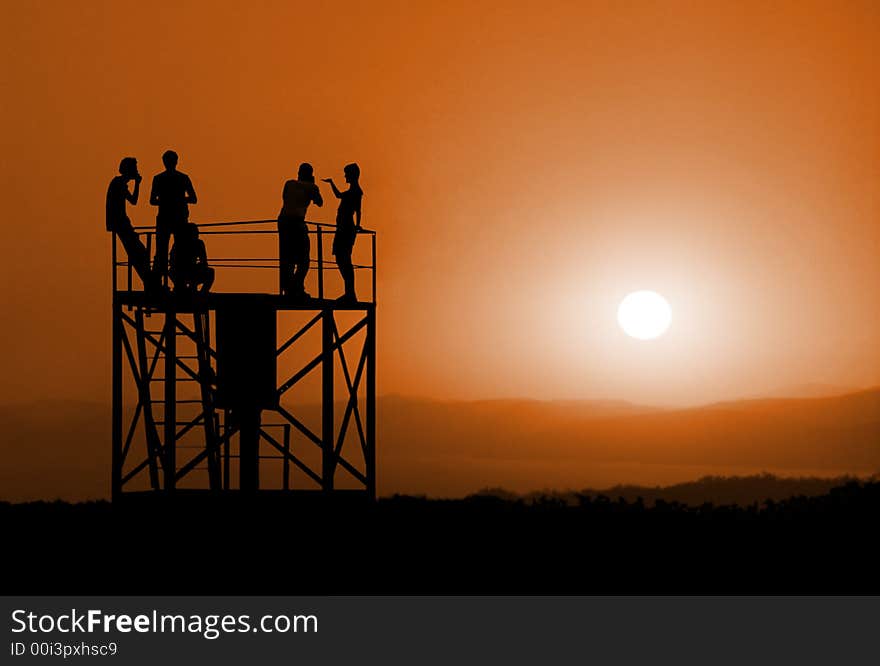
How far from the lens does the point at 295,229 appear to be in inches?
1241

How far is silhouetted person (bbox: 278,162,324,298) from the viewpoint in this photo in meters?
31.3

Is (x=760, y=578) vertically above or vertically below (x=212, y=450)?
below

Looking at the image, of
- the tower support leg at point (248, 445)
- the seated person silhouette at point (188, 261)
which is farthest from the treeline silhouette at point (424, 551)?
the seated person silhouette at point (188, 261)

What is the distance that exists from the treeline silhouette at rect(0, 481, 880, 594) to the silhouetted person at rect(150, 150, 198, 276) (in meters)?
5.13

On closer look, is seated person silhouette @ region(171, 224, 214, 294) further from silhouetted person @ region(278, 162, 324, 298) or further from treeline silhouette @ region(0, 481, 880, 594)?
treeline silhouette @ region(0, 481, 880, 594)

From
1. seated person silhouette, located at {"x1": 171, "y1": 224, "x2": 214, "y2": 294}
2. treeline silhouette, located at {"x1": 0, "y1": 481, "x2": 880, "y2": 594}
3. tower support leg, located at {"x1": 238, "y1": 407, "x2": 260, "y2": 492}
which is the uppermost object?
A: seated person silhouette, located at {"x1": 171, "y1": 224, "x2": 214, "y2": 294}

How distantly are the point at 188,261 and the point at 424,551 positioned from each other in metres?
6.53

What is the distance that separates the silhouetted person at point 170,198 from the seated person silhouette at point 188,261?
24 cm

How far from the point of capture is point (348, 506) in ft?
114

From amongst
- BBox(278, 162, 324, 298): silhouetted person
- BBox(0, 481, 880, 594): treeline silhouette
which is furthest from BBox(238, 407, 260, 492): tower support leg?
BBox(278, 162, 324, 298): silhouetted person
